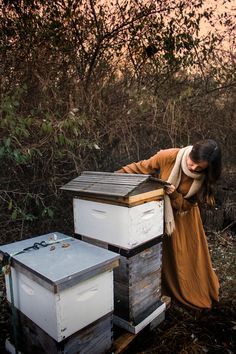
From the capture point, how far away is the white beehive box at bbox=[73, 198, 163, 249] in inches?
80.2

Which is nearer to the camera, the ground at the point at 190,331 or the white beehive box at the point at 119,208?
the white beehive box at the point at 119,208

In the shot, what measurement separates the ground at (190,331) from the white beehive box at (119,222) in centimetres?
82

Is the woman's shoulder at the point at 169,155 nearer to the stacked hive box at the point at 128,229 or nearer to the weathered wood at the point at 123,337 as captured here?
the stacked hive box at the point at 128,229

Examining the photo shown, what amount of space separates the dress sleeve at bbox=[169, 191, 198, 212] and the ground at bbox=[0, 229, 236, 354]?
0.95 m

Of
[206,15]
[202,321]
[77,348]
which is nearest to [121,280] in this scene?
[77,348]

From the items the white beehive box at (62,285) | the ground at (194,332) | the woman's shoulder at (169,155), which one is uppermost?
the woman's shoulder at (169,155)

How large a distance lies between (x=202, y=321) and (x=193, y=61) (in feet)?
12.1

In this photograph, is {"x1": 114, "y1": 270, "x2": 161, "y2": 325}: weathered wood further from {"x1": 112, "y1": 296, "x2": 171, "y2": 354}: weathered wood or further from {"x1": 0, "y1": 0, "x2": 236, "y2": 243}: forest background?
{"x1": 0, "y1": 0, "x2": 236, "y2": 243}: forest background

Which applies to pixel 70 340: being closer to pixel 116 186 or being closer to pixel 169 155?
pixel 116 186

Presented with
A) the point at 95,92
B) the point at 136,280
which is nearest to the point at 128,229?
the point at 136,280

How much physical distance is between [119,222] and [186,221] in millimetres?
1028

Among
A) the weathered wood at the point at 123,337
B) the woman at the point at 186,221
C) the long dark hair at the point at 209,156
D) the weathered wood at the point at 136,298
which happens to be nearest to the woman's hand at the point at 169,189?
the woman at the point at 186,221

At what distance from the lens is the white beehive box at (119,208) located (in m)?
2.03

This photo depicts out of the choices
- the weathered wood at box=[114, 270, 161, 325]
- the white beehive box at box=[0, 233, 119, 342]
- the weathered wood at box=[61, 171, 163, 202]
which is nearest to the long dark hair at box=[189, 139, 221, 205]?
the weathered wood at box=[61, 171, 163, 202]
